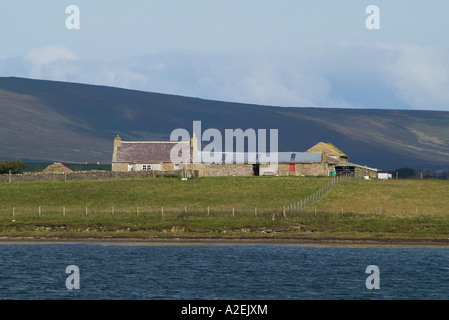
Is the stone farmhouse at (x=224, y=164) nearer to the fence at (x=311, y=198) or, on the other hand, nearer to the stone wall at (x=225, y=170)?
the stone wall at (x=225, y=170)

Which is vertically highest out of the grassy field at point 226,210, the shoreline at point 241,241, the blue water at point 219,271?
the grassy field at point 226,210

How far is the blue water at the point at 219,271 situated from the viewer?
5397cm

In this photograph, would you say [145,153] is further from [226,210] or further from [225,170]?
[226,210]

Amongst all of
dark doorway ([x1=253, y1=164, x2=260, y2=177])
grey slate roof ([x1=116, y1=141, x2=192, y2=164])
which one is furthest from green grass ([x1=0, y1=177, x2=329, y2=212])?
grey slate roof ([x1=116, y1=141, x2=192, y2=164])

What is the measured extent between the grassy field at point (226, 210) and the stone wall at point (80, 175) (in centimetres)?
433

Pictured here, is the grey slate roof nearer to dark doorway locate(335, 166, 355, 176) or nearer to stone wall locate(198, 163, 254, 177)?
stone wall locate(198, 163, 254, 177)

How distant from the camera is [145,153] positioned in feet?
436

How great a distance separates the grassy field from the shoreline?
40cm

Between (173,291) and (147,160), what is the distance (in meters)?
77.9

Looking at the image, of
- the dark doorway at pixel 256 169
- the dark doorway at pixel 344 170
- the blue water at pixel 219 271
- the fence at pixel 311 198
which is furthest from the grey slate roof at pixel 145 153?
the blue water at pixel 219 271

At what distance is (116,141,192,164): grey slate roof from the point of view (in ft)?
432

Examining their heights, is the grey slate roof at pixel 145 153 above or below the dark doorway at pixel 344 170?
above

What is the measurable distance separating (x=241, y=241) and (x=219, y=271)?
1464 cm

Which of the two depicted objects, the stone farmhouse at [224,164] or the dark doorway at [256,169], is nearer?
the stone farmhouse at [224,164]
